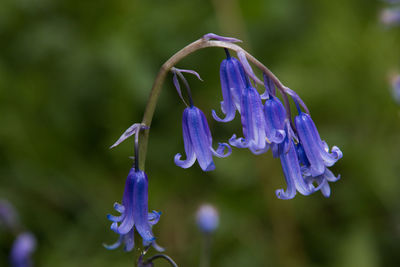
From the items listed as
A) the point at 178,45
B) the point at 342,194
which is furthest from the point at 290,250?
the point at 178,45

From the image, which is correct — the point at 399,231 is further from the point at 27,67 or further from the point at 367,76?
the point at 27,67

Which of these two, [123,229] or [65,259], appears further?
[65,259]

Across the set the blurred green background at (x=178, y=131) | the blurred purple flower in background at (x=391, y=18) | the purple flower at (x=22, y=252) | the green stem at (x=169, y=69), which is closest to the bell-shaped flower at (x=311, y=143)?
the green stem at (x=169, y=69)

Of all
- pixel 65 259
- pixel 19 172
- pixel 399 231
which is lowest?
pixel 399 231

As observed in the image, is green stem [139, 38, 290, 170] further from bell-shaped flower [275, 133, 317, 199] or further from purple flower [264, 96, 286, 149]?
bell-shaped flower [275, 133, 317, 199]

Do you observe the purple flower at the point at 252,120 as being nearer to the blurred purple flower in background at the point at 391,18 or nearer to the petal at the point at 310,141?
the petal at the point at 310,141

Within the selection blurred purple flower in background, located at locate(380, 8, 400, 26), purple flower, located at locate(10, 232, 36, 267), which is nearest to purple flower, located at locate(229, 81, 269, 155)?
purple flower, located at locate(10, 232, 36, 267)
